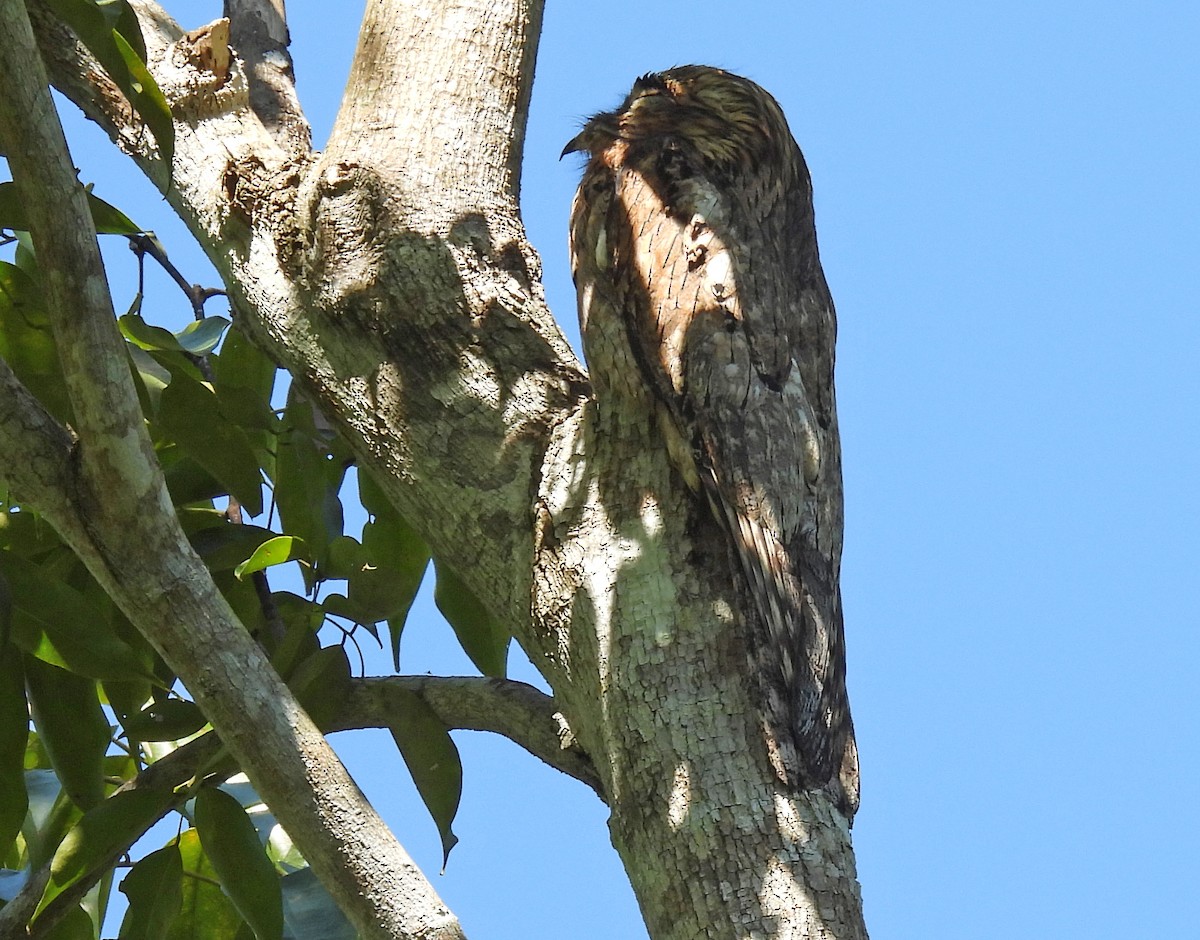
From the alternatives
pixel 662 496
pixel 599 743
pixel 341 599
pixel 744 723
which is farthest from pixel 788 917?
pixel 341 599

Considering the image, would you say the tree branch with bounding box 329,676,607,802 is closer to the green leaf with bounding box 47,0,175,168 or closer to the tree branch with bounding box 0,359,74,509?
the tree branch with bounding box 0,359,74,509

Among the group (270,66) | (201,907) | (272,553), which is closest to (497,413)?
Answer: (272,553)

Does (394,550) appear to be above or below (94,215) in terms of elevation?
below

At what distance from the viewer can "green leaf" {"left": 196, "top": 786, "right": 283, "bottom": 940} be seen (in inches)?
67.1

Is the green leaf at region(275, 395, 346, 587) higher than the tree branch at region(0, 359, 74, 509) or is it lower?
higher

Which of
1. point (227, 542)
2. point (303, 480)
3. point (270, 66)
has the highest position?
point (270, 66)

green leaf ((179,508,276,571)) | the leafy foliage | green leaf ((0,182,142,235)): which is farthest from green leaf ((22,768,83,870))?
green leaf ((0,182,142,235))

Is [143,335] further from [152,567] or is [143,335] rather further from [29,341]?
[152,567]

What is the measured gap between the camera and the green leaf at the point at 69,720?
188 centimetres

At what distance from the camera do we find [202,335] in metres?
2.40

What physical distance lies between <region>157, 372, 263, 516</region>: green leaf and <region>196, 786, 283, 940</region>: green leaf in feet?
1.61

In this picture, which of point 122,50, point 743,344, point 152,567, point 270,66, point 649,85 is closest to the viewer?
point 152,567

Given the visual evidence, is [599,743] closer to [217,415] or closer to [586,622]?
[586,622]

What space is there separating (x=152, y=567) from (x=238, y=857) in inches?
18.9
